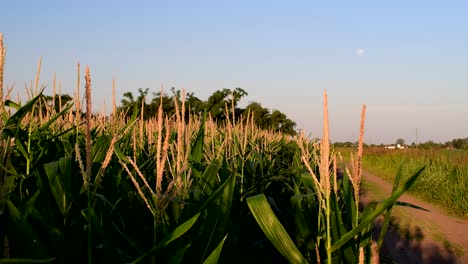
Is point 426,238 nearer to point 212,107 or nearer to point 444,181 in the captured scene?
point 444,181

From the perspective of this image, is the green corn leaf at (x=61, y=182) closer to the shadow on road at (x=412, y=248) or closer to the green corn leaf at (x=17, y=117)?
the green corn leaf at (x=17, y=117)

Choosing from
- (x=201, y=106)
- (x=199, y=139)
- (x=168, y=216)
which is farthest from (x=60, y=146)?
(x=201, y=106)

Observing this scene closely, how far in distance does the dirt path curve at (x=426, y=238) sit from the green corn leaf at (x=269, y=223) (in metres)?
4.91

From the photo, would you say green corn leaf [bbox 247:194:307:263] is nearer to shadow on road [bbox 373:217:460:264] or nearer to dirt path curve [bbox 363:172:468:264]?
shadow on road [bbox 373:217:460:264]

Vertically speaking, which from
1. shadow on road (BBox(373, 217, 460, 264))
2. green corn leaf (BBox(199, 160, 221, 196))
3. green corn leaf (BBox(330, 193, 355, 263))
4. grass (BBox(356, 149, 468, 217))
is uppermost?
green corn leaf (BBox(199, 160, 221, 196))

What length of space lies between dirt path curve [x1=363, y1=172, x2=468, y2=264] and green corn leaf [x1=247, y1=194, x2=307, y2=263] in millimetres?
4914

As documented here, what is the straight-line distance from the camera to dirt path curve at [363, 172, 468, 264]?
6742 mm

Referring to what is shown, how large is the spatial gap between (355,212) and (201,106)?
22.6 m

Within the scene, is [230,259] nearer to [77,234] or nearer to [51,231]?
[77,234]

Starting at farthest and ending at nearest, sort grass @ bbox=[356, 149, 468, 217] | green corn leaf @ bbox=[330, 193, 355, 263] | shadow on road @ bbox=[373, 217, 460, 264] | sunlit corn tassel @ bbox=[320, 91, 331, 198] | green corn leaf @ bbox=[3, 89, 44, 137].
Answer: grass @ bbox=[356, 149, 468, 217] → shadow on road @ bbox=[373, 217, 460, 264] → green corn leaf @ bbox=[330, 193, 355, 263] → green corn leaf @ bbox=[3, 89, 44, 137] → sunlit corn tassel @ bbox=[320, 91, 331, 198]

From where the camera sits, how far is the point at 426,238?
7961 millimetres

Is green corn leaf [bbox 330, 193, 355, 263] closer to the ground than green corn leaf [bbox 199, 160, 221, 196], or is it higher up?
closer to the ground

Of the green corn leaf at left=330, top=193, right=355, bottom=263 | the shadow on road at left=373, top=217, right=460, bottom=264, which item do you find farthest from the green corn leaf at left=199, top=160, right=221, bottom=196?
the shadow on road at left=373, top=217, right=460, bottom=264

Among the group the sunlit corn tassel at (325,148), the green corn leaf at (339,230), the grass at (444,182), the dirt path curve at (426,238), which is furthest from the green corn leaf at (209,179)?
the grass at (444,182)
